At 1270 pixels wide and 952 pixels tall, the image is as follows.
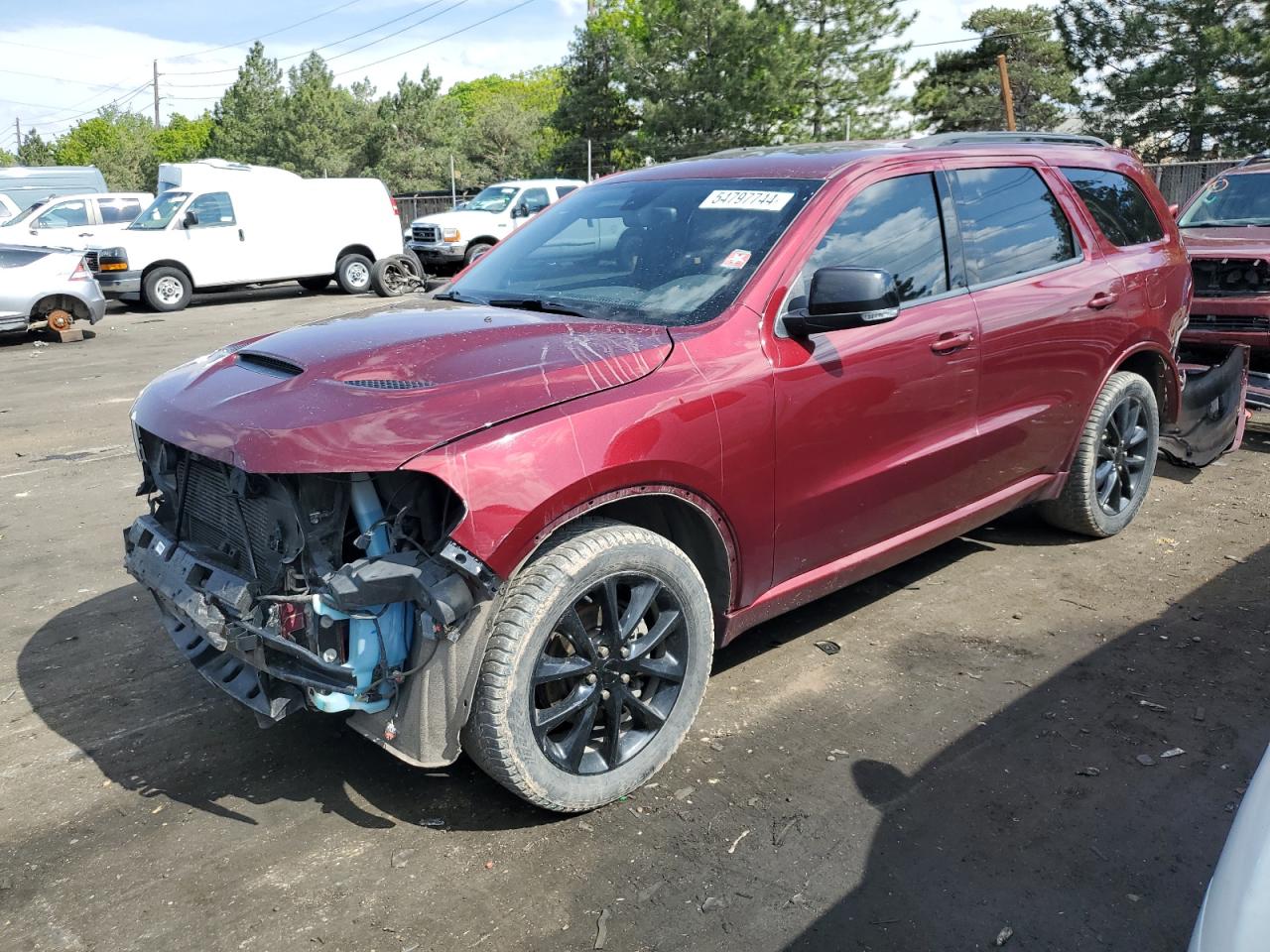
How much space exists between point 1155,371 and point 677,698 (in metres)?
3.58

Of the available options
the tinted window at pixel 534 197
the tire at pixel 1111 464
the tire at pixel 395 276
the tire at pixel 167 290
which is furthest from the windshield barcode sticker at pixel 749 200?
the tinted window at pixel 534 197

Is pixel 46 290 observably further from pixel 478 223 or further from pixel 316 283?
pixel 478 223

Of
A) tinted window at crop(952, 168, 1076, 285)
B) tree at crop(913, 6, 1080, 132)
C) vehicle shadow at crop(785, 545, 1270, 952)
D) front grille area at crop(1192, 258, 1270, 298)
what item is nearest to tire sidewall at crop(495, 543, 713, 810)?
vehicle shadow at crop(785, 545, 1270, 952)

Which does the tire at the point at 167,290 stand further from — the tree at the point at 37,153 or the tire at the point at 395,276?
the tree at the point at 37,153

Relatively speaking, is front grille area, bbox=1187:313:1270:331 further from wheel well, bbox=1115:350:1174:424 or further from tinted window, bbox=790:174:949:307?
tinted window, bbox=790:174:949:307

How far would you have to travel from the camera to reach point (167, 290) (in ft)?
59.1

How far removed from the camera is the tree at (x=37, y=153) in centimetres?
8531

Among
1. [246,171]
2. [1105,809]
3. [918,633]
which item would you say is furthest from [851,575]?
[246,171]

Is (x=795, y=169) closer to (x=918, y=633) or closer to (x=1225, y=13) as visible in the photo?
(x=918, y=633)

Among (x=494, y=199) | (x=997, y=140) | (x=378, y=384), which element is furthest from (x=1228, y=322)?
(x=494, y=199)

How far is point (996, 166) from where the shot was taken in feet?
15.0

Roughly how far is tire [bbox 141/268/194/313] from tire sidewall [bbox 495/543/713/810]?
16.9 metres

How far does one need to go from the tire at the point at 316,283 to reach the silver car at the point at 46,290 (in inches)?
216

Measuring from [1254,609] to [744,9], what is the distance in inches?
1567
